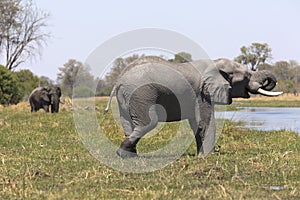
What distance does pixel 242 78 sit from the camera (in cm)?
977


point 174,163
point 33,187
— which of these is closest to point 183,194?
point 33,187

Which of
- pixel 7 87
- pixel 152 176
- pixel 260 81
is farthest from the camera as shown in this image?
pixel 7 87

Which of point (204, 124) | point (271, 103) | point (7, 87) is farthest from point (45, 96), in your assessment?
point (271, 103)

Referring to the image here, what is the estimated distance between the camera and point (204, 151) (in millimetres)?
9406

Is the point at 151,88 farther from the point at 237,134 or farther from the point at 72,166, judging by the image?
the point at 237,134

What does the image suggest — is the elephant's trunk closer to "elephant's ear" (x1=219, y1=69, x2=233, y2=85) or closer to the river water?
"elephant's ear" (x1=219, y1=69, x2=233, y2=85)

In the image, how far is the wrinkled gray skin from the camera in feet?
91.2

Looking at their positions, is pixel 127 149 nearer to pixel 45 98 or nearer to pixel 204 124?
pixel 204 124

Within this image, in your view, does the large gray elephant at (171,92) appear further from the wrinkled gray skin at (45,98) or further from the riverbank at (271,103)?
the riverbank at (271,103)

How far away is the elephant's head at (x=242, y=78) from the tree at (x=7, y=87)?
28.9 metres

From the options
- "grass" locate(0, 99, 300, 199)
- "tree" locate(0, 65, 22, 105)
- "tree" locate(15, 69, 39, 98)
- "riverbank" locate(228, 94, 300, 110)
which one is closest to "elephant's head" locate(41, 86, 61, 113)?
"tree" locate(0, 65, 22, 105)

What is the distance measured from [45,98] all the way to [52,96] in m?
0.45

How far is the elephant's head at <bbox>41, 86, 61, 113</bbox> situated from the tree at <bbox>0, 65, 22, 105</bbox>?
9.10m

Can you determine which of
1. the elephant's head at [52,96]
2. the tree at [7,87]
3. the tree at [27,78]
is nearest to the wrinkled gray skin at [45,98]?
the elephant's head at [52,96]
